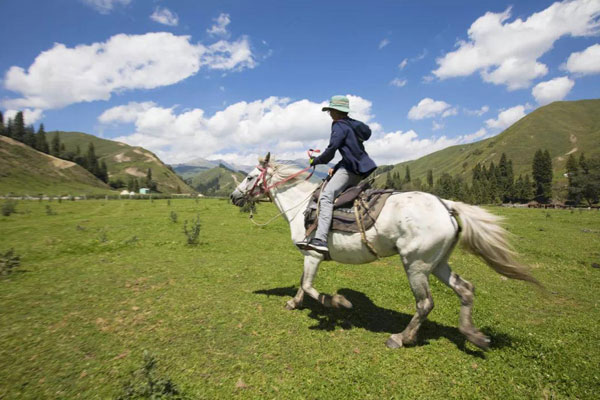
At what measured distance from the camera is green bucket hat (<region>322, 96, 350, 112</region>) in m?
5.51

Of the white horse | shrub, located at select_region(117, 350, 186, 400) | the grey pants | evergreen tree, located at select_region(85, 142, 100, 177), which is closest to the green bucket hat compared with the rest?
the grey pants

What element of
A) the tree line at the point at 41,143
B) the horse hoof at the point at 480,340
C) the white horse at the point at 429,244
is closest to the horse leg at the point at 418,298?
the white horse at the point at 429,244

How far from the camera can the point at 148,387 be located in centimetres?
336

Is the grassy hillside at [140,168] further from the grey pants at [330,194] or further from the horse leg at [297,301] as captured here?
the grey pants at [330,194]

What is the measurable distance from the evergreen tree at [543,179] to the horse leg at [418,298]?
341 ft

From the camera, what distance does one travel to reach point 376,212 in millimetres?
4984

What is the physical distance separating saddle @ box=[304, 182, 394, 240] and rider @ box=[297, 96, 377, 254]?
159mm

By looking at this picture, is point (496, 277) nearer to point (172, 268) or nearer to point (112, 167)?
point (172, 268)

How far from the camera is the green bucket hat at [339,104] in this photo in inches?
217

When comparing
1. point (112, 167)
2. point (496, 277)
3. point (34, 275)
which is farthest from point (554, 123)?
point (112, 167)

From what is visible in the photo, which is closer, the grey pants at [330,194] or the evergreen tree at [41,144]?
the grey pants at [330,194]

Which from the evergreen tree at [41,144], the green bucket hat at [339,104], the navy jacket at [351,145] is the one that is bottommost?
the navy jacket at [351,145]

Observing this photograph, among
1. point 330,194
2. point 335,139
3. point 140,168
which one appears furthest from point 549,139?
point 140,168

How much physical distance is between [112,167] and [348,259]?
206216mm
